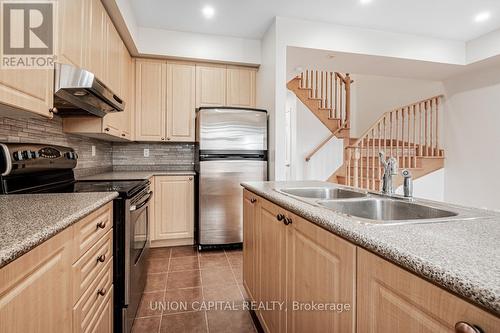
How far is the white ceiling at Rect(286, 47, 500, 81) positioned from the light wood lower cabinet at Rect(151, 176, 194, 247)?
206cm

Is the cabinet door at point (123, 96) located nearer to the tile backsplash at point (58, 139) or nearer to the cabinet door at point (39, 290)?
the tile backsplash at point (58, 139)

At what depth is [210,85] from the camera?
3498mm

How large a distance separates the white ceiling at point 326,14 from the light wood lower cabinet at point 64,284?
7.68 feet

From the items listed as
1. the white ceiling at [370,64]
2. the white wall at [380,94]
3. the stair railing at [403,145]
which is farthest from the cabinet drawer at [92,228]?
the white wall at [380,94]

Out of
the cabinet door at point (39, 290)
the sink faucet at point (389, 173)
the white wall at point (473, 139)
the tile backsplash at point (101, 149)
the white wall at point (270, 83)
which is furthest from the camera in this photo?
the white wall at point (473, 139)

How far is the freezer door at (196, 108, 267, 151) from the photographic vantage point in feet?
9.96

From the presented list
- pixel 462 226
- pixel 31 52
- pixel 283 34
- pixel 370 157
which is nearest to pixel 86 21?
pixel 31 52

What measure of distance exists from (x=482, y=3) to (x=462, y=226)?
10.5 feet

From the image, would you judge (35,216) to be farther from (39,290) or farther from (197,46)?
(197,46)

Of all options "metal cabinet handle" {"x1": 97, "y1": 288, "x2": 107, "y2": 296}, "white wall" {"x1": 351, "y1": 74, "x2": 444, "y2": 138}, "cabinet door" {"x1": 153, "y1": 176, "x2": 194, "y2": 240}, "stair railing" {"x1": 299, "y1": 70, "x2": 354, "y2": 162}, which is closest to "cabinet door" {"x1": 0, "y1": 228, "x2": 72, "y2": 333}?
"metal cabinet handle" {"x1": 97, "y1": 288, "x2": 107, "y2": 296}

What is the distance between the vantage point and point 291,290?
1180 millimetres

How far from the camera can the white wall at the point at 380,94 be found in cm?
499

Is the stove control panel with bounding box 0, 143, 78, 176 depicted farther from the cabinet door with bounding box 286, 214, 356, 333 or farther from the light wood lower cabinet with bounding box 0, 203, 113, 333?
the cabinet door with bounding box 286, 214, 356, 333

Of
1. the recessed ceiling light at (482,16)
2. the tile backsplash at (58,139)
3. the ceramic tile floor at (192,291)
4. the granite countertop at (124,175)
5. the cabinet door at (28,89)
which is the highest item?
the recessed ceiling light at (482,16)
